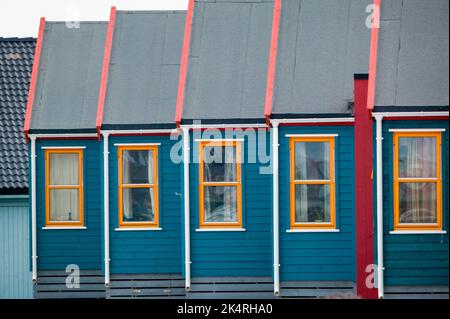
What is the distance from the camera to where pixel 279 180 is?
2281 cm

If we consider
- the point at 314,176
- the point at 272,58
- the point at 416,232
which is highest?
the point at 272,58

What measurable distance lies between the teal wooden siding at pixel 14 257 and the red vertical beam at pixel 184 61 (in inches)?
312

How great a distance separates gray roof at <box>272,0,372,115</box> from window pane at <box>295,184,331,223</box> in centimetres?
143

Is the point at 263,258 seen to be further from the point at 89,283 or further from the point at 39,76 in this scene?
the point at 39,76

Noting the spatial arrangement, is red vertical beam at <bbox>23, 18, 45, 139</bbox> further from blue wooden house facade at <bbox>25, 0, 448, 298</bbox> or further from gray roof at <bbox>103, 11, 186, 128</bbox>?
gray roof at <bbox>103, 11, 186, 128</bbox>

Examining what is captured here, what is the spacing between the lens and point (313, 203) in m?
22.9

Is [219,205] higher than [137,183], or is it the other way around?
[137,183]

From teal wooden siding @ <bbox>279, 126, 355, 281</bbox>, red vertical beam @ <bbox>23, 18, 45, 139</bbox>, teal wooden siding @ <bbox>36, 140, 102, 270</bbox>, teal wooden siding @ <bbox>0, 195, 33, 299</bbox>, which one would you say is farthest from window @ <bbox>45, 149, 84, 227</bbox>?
teal wooden siding @ <bbox>279, 126, 355, 281</bbox>

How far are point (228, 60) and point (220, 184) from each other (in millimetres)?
2637

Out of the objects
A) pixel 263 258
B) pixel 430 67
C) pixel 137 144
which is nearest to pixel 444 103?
pixel 430 67

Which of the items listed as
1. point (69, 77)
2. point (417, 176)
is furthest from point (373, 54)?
point (69, 77)

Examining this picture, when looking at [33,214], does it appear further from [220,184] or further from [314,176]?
[314,176]

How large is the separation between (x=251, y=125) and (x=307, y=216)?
2158 mm

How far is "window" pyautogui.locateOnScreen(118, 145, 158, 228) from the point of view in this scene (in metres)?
25.2
